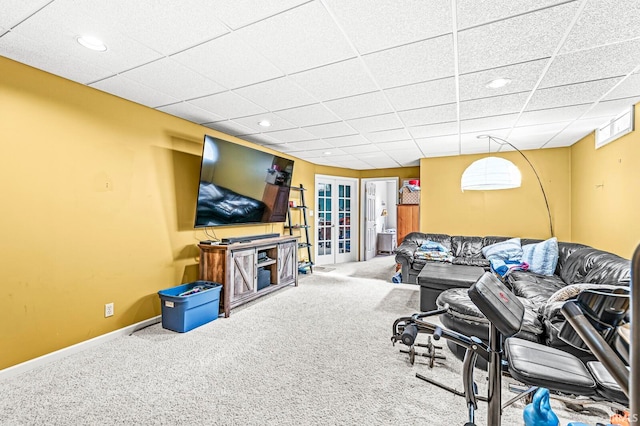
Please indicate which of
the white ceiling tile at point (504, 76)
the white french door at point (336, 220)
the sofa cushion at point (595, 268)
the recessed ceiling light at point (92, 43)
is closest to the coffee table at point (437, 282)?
the sofa cushion at point (595, 268)

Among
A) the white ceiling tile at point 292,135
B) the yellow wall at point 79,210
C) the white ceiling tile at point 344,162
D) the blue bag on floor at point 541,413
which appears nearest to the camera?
the blue bag on floor at point 541,413

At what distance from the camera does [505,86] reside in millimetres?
2578

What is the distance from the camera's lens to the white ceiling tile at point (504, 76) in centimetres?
225

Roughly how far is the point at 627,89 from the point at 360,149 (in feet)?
10.8

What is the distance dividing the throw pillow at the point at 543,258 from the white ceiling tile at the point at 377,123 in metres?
2.59

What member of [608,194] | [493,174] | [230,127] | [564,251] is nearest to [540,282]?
[564,251]

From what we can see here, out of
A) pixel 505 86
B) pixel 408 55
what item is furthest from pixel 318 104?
pixel 505 86

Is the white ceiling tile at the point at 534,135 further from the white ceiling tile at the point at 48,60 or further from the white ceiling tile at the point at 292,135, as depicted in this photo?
the white ceiling tile at the point at 48,60

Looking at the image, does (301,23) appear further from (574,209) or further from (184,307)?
(574,209)

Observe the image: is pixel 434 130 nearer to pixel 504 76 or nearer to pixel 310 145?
pixel 504 76

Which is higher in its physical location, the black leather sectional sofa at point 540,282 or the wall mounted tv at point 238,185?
the wall mounted tv at point 238,185

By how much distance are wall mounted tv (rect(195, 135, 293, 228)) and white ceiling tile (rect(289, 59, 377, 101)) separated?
1.49 meters

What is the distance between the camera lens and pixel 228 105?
313 cm

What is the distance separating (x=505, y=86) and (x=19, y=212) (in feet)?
13.7
